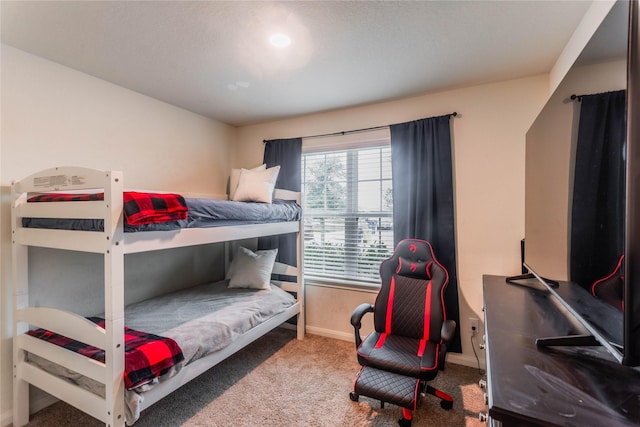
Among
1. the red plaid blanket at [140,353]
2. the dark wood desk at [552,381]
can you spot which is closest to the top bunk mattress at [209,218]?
the red plaid blanket at [140,353]

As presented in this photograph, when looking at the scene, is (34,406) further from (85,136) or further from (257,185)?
(257,185)

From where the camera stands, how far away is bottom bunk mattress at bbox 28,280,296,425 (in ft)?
5.39

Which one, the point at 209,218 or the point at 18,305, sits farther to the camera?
the point at 209,218

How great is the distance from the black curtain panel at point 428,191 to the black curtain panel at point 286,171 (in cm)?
111

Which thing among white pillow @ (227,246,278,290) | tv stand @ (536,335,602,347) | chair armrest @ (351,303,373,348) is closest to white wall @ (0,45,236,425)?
white pillow @ (227,246,278,290)

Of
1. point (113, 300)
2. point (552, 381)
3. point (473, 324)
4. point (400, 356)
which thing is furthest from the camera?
point (473, 324)

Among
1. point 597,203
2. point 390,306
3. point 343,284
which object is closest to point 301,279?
point 343,284

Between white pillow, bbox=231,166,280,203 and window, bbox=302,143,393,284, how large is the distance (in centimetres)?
43

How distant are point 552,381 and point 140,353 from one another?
6.02 ft

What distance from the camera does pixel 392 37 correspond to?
180 cm

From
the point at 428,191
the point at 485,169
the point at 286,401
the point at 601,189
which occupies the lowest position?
the point at 286,401

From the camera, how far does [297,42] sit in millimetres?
1831

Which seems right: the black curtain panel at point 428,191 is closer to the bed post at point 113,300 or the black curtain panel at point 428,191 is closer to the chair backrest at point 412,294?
the chair backrest at point 412,294

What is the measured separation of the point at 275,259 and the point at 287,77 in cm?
195
